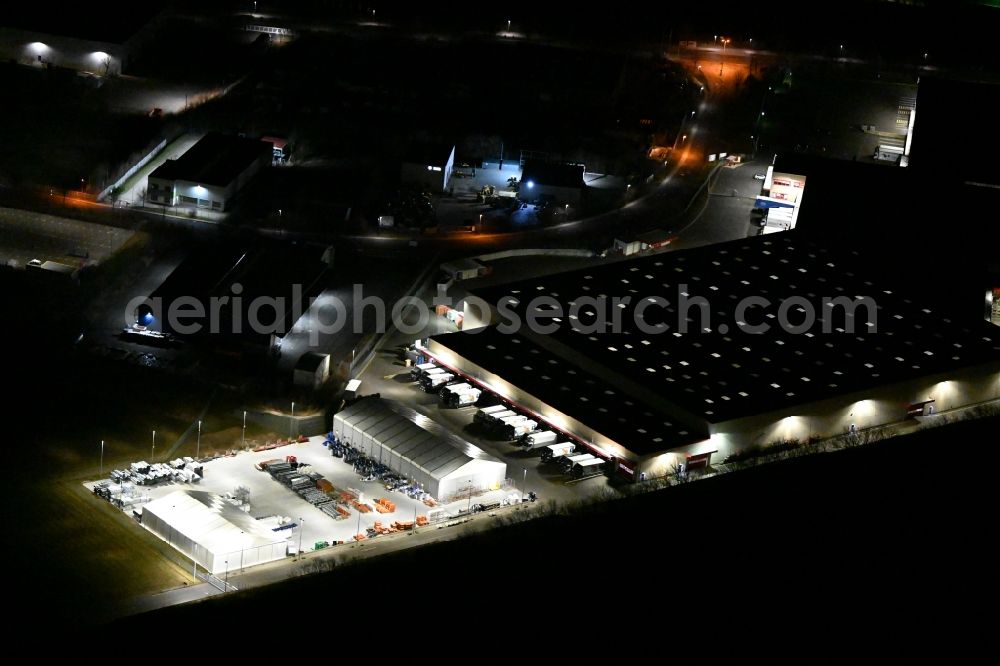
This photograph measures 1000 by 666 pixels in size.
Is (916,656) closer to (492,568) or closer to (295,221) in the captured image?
(492,568)

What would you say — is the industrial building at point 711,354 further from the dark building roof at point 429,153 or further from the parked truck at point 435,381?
the dark building roof at point 429,153

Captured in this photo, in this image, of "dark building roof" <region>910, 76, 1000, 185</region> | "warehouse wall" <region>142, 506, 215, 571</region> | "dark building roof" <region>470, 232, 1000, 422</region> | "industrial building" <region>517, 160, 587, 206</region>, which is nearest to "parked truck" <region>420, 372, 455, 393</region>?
"dark building roof" <region>470, 232, 1000, 422</region>

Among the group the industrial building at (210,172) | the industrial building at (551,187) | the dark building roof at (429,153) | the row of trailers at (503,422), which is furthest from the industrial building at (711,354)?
the industrial building at (210,172)

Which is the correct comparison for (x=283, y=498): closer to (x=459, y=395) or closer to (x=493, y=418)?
(x=493, y=418)

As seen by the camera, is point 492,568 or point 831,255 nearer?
point 492,568

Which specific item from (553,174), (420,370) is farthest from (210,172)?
(420,370)

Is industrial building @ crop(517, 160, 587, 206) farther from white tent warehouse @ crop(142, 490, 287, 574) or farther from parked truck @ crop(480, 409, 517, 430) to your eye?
white tent warehouse @ crop(142, 490, 287, 574)

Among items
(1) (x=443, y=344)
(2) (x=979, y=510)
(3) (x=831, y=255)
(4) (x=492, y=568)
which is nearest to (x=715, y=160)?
(3) (x=831, y=255)
